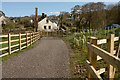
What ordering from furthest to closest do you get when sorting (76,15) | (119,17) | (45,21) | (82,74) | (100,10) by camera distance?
(45,21) → (76,15) → (100,10) → (119,17) → (82,74)

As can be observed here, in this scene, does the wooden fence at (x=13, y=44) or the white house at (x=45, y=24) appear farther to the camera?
the white house at (x=45, y=24)

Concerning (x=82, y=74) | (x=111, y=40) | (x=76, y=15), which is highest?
(x=76, y=15)

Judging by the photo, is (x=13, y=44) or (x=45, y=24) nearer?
(x=13, y=44)

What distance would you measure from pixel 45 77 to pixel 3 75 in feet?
4.65

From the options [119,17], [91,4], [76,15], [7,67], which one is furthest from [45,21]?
[7,67]

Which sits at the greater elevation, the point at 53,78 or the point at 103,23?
the point at 103,23

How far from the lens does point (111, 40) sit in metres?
2.93

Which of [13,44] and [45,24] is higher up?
[45,24]

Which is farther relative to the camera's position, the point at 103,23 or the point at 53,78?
Answer: the point at 103,23

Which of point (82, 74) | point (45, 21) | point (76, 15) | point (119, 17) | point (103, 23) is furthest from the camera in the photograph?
point (45, 21)

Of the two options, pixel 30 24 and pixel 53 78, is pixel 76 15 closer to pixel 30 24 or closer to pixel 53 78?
pixel 30 24

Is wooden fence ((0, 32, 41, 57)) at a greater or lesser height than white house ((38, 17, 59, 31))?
lesser

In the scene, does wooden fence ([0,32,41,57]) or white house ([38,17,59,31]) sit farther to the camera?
white house ([38,17,59,31])

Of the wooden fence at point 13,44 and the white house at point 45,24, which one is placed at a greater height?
the white house at point 45,24
